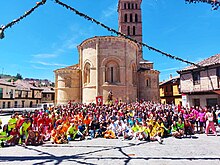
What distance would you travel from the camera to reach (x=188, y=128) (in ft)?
35.9

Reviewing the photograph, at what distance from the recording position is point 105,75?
1149 inches

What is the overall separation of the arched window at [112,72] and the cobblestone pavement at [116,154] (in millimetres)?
20928

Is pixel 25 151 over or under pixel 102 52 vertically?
under


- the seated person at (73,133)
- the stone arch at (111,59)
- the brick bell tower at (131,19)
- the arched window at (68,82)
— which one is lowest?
the seated person at (73,133)

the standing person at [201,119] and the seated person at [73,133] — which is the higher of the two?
the standing person at [201,119]

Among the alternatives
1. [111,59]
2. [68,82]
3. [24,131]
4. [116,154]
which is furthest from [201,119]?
[68,82]

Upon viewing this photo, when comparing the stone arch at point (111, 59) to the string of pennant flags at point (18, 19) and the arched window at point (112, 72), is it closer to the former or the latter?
the arched window at point (112, 72)

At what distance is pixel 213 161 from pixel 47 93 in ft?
190

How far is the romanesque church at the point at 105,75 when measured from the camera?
2908cm

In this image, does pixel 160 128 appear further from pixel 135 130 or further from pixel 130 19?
pixel 130 19

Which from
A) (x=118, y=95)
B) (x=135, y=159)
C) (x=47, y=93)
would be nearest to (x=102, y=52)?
(x=118, y=95)

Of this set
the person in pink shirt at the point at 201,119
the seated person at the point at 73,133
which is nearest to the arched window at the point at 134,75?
the person in pink shirt at the point at 201,119

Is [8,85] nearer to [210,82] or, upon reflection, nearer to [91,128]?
[91,128]

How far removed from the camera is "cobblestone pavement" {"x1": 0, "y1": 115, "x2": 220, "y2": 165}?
20.9 ft
